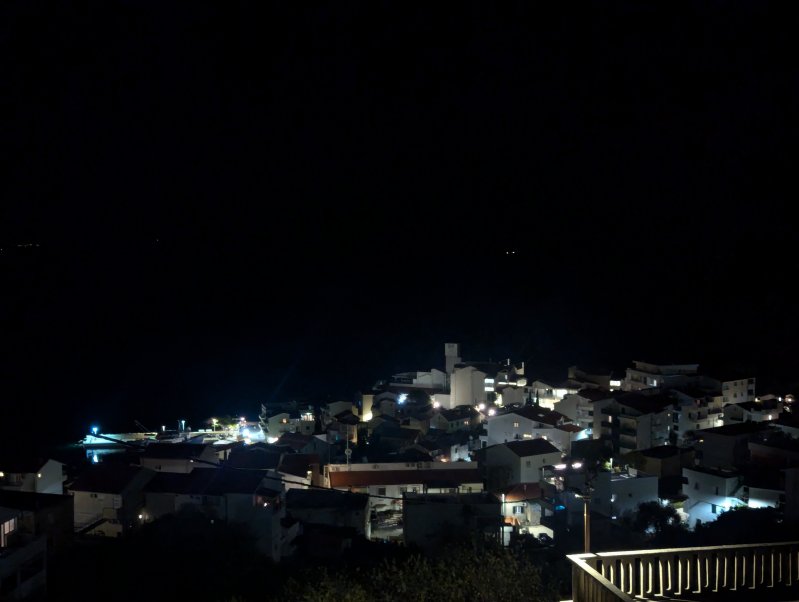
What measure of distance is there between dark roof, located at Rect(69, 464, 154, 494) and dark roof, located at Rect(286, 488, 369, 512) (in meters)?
1.82

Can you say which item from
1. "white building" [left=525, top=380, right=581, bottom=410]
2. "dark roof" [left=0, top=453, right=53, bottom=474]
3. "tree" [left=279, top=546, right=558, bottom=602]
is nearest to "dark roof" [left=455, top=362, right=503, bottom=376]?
"white building" [left=525, top=380, right=581, bottom=410]

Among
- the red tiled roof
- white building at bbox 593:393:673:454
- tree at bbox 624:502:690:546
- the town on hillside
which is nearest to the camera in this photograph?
the town on hillside

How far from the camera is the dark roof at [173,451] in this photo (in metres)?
8.74

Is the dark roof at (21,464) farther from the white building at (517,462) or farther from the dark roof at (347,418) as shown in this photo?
the white building at (517,462)

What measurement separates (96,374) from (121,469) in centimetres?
1444

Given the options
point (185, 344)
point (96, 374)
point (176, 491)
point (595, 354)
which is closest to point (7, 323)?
point (96, 374)

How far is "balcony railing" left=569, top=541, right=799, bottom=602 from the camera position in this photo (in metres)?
2.02

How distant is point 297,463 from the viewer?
8.62m

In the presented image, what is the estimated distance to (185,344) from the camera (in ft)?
85.1

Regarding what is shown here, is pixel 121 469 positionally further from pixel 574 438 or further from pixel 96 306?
pixel 96 306

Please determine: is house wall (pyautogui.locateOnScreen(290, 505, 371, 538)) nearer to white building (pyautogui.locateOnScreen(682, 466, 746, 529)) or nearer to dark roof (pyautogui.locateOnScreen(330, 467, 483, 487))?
dark roof (pyautogui.locateOnScreen(330, 467, 483, 487))

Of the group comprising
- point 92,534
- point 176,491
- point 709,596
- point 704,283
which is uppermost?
point 704,283

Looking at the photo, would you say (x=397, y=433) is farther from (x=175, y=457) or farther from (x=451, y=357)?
(x=451, y=357)

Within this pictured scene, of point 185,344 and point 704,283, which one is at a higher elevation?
point 704,283
